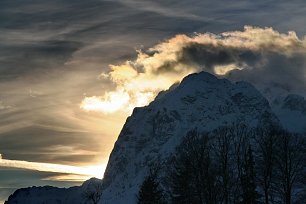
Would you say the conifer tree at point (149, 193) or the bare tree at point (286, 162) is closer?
the bare tree at point (286, 162)

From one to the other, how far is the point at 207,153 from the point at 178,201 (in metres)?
5.85

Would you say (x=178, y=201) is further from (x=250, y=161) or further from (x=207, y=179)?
(x=250, y=161)

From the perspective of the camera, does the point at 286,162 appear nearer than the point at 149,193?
Yes

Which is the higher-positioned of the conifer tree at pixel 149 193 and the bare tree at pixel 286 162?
the bare tree at pixel 286 162

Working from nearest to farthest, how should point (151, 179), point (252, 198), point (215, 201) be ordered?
point (252, 198) < point (215, 201) < point (151, 179)

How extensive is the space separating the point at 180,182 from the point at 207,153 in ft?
13.6

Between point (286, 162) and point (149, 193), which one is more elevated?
point (286, 162)

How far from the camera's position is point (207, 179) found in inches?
2359

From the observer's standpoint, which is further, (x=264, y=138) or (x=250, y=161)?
(x=264, y=138)

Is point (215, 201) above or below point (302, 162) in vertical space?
below

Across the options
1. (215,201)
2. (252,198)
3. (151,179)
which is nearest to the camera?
(252,198)

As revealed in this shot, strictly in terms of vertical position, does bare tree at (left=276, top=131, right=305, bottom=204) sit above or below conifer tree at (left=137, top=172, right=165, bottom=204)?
above

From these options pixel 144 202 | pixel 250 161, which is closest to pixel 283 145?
pixel 250 161

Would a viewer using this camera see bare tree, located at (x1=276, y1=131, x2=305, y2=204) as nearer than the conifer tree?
Yes
